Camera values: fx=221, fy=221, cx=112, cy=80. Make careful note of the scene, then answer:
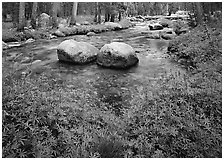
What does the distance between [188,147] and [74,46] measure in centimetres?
681

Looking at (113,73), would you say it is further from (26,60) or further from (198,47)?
(26,60)

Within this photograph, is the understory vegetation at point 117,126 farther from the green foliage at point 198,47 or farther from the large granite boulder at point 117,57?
the large granite boulder at point 117,57

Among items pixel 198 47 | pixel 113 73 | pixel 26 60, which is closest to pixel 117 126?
pixel 113 73

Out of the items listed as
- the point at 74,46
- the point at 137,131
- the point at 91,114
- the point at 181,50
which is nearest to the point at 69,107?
the point at 91,114

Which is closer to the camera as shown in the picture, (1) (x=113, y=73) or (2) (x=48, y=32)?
(1) (x=113, y=73)

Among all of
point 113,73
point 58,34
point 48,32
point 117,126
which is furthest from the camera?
point 48,32

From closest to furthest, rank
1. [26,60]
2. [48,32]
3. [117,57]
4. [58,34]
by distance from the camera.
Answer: [117,57], [26,60], [58,34], [48,32]

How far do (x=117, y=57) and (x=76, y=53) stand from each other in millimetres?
1827

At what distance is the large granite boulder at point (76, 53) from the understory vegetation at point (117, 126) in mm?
4388

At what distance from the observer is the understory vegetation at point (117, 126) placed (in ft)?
10.7

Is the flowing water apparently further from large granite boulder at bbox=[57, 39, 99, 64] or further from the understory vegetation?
the understory vegetation

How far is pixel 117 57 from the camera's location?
8.27 metres

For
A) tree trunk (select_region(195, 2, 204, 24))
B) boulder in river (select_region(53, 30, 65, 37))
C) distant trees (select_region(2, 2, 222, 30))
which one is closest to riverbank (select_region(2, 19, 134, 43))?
boulder in river (select_region(53, 30, 65, 37))

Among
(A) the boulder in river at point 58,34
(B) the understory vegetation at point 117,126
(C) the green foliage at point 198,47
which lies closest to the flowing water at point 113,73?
(C) the green foliage at point 198,47
